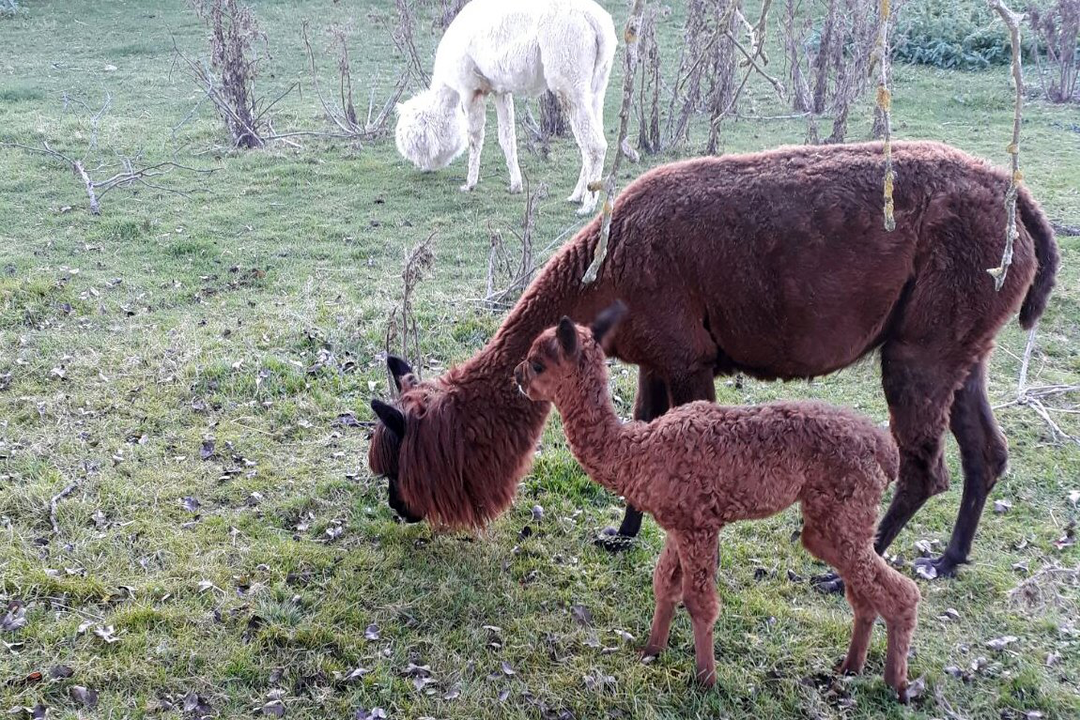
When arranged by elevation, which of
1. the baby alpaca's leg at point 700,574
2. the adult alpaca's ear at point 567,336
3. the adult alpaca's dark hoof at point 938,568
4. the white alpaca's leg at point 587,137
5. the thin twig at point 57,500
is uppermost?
the white alpaca's leg at point 587,137

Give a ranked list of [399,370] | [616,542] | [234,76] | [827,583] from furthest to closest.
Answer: [234,76], [616,542], [399,370], [827,583]

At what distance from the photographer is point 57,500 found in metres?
4.54

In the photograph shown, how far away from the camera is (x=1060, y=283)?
23.7 ft

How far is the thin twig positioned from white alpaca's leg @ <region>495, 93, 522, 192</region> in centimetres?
672

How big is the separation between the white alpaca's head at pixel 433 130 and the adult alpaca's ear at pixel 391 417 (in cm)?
744

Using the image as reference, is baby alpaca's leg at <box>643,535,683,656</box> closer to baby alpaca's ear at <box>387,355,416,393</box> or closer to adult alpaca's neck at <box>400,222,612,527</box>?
adult alpaca's neck at <box>400,222,612,527</box>

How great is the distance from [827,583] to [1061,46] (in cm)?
1384

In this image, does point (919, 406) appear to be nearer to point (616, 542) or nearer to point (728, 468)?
point (728, 468)

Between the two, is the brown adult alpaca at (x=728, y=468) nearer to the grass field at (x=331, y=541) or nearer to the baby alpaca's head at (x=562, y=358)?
the baby alpaca's head at (x=562, y=358)

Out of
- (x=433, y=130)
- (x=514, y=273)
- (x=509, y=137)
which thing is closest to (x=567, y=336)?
(x=514, y=273)

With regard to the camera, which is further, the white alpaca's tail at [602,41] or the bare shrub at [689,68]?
the bare shrub at [689,68]

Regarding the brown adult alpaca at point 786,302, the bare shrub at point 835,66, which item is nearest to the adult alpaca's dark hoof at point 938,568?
the brown adult alpaca at point 786,302

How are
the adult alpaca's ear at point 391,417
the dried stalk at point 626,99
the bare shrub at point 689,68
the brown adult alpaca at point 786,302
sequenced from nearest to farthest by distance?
the dried stalk at point 626,99, the brown adult alpaca at point 786,302, the adult alpaca's ear at point 391,417, the bare shrub at point 689,68

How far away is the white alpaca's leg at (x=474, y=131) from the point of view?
1041 centimetres
